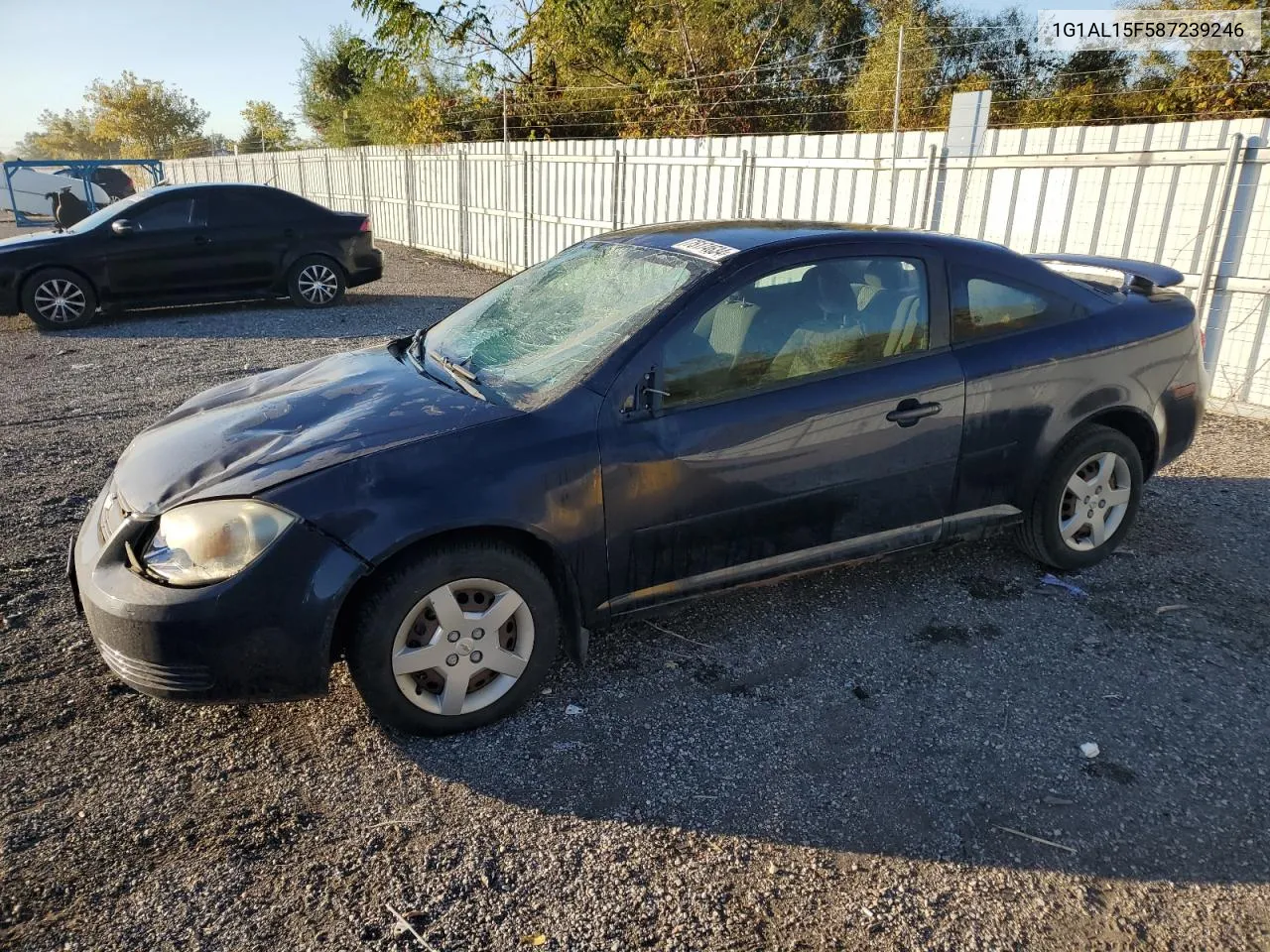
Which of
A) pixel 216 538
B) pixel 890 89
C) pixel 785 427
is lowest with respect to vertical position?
pixel 216 538

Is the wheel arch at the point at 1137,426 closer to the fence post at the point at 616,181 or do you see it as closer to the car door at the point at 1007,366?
the car door at the point at 1007,366

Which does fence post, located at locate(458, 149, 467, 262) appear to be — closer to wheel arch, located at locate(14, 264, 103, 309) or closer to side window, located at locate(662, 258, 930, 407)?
wheel arch, located at locate(14, 264, 103, 309)

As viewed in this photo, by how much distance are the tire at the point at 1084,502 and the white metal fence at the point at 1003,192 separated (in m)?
3.37

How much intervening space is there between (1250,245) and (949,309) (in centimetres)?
425

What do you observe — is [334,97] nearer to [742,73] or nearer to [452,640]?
[742,73]

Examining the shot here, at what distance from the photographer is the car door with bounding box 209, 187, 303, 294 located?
1068cm

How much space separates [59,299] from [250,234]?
220 centimetres

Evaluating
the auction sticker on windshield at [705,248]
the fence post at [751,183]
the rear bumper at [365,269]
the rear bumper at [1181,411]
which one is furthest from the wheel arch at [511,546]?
the rear bumper at [365,269]

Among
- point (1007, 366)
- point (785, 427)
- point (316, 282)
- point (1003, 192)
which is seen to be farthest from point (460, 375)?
point (316, 282)

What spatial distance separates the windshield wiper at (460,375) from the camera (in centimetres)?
330

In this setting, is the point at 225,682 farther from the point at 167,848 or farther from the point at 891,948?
the point at 891,948

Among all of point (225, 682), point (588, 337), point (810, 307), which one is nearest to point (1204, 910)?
point (810, 307)

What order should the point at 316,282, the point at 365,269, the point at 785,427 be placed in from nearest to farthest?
the point at 785,427 → the point at 316,282 → the point at 365,269

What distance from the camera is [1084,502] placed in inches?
161
